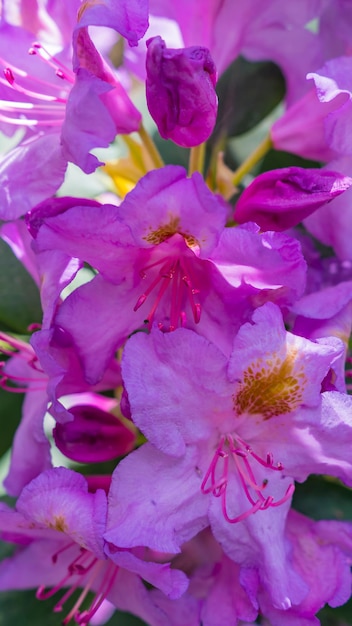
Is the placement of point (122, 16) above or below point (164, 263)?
above

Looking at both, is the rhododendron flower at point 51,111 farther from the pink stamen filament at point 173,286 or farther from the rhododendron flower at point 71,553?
the rhododendron flower at point 71,553

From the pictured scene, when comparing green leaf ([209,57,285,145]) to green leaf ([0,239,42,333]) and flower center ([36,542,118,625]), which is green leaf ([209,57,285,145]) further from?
flower center ([36,542,118,625])

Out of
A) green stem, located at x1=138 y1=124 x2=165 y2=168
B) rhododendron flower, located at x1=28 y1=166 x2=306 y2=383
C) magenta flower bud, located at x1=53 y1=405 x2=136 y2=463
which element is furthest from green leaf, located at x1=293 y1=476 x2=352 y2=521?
green stem, located at x1=138 y1=124 x2=165 y2=168


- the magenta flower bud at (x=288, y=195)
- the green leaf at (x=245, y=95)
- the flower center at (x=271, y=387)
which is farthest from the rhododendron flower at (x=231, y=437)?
the green leaf at (x=245, y=95)

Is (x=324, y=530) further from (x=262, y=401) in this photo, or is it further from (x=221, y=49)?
(x=221, y=49)

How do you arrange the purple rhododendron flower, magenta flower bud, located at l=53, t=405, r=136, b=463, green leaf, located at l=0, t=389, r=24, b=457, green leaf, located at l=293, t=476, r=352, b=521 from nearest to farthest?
the purple rhododendron flower < magenta flower bud, located at l=53, t=405, r=136, b=463 < green leaf, located at l=293, t=476, r=352, b=521 < green leaf, located at l=0, t=389, r=24, b=457

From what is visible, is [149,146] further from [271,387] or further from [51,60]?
[271,387]

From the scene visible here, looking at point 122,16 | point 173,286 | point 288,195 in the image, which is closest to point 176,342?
point 173,286
